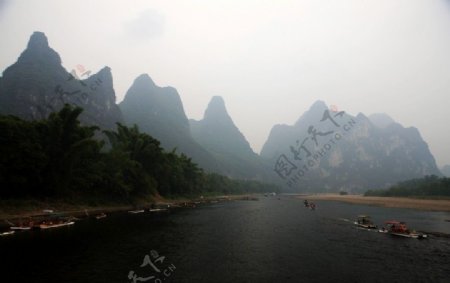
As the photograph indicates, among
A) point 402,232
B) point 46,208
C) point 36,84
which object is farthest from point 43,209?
point 36,84

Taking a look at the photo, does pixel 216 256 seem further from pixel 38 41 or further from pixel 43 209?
pixel 38 41

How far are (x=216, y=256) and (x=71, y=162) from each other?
130 ft

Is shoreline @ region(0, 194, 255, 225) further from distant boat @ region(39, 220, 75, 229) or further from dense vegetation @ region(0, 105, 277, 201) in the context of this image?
distant boat @ region(39, 220, 75, 229)

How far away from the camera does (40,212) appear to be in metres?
51.6

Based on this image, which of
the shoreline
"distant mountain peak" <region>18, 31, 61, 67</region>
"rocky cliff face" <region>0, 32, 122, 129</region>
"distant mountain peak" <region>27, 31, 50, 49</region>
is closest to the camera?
the shoreline

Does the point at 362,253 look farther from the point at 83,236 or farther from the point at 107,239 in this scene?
the point at 83,236

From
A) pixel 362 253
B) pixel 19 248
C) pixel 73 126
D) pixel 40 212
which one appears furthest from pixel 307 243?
pixel 73 126

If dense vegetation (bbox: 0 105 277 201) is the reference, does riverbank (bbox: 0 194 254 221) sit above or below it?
below

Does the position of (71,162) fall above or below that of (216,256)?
above

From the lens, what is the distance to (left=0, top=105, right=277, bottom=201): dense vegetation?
5027cm

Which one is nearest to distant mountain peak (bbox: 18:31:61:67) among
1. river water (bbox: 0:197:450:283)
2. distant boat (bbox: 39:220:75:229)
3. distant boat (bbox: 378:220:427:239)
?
distant boat (bbox: 39:220:75:229)

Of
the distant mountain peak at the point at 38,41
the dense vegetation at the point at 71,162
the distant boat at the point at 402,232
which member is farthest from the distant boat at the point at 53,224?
the distant mountain peak at the point at 38,41

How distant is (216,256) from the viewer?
3080cm

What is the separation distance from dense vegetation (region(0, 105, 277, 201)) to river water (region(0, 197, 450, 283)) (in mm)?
13553
